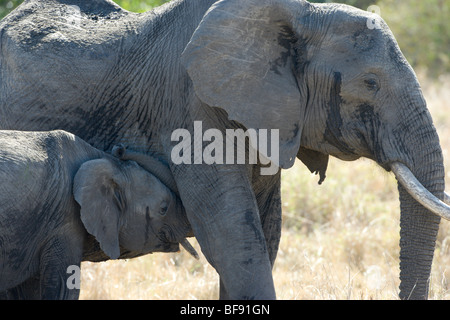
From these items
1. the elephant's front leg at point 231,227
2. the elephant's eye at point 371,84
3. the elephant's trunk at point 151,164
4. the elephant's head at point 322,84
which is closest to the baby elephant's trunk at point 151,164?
the elephant's trunk at point 151,164

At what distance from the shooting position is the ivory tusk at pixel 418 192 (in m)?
4.25

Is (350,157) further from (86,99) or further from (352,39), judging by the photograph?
(86,99)

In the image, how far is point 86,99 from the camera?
4.88 meters

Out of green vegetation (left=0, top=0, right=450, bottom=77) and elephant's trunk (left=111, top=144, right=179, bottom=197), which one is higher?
green vegetation (left=0, top=0, right=450, bottom=77)

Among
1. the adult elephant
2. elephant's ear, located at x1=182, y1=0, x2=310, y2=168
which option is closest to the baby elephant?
the adult elephant

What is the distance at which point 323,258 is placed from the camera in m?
6.75

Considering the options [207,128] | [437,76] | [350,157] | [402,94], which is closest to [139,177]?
[207,128]

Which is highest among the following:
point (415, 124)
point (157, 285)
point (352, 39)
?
point (352, 39)

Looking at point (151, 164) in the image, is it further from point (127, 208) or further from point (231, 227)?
point (231, 227)

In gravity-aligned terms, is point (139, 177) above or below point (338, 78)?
below

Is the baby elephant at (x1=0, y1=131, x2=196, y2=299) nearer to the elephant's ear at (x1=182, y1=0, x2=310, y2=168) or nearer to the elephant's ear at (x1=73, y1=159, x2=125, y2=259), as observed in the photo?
the elephant's ear at (x1=73, y1=159, x2=125, y2=259)

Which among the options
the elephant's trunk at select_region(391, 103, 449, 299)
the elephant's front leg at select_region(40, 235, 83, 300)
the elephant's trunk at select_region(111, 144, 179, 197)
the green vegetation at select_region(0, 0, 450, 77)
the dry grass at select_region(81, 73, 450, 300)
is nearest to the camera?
the elephant's trunk at select_region(391, 103, 449, 299)

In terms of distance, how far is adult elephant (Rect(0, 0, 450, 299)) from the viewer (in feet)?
14.4

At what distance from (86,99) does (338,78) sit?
142 cm
